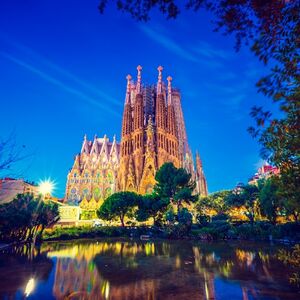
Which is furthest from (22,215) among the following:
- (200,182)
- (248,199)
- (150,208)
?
(200,182)

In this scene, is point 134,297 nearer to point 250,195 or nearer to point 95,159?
point 250,195

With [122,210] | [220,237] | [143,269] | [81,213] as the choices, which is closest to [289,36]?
[143,269]

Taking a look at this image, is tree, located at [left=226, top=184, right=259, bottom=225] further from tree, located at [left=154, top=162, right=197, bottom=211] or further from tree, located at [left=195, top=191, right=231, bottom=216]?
tree, located at [left=154, top=162, right=197, bottom=211]

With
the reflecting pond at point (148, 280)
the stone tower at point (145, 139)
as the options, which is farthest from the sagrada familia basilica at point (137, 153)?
the reflecting pond at point (148, 280)

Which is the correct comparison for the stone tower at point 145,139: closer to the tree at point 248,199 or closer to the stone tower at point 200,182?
the stone tower at point 200,182

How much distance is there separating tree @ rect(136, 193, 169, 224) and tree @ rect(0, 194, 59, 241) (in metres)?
14.7

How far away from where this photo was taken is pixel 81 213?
5247 cm

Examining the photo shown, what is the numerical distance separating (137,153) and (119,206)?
97.9ft

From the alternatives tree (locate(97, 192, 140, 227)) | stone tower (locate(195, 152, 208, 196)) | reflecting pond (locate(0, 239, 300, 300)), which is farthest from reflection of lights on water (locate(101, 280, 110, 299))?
stone tower (locate(195, 152, 208, 196))

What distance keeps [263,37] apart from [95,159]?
81033mm

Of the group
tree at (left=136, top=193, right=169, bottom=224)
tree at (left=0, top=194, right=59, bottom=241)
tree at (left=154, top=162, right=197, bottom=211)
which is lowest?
tree at (left=0, top=194, right=59, bottom=241)

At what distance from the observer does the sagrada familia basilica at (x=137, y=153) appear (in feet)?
210

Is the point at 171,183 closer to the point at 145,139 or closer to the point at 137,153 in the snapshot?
the point at 137,153

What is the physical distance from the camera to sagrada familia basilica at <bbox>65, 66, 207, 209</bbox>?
63.9 meters
